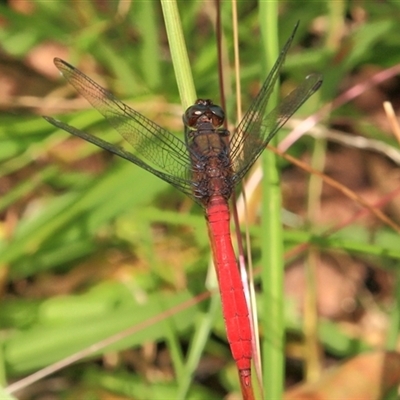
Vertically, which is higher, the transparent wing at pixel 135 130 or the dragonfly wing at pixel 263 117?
the transparent wing at pixel 135 130

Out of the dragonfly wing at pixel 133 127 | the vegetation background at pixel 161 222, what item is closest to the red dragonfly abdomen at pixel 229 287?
the dragonfly wing at pixel 133 127

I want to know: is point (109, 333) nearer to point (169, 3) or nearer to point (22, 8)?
point (169, 3)

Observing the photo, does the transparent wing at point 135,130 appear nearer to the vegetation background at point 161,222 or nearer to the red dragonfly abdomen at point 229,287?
the red dragonfly abdomen at point 229,287

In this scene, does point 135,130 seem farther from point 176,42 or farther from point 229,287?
point 229,287

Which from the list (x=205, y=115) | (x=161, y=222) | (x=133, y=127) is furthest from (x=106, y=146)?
(x=161, y=222)

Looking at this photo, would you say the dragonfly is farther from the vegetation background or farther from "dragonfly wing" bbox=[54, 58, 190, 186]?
the vegetation background

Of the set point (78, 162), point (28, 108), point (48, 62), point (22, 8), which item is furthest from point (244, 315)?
point (22, 8)

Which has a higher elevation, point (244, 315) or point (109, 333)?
point (109, 333)
